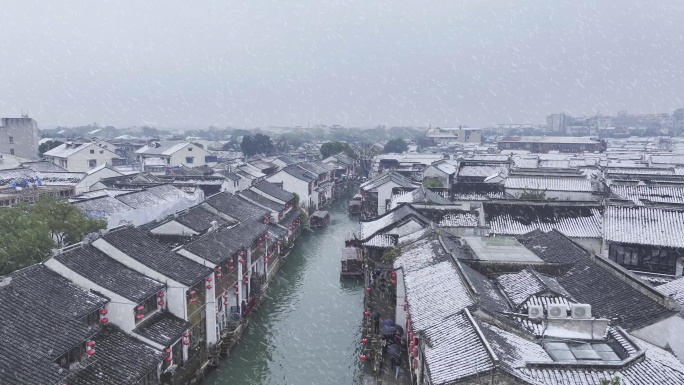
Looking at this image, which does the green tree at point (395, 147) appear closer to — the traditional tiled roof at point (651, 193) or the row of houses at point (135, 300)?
the traditional tiled roof at point (651, 193)

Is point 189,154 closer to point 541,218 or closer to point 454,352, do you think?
point 541,218

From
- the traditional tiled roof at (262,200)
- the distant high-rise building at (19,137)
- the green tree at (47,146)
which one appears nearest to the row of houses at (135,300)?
the traditional tiled roof at (262,200)

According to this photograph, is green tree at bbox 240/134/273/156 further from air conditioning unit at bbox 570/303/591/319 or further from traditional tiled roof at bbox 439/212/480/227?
air conditioning unit at bbox 570/303/591/319

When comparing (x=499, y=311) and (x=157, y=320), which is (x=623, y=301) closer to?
(x=499, y=311)

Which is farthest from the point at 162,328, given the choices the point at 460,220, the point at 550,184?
the point at 550,184

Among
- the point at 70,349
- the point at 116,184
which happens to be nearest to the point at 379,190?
the point at 116,184
